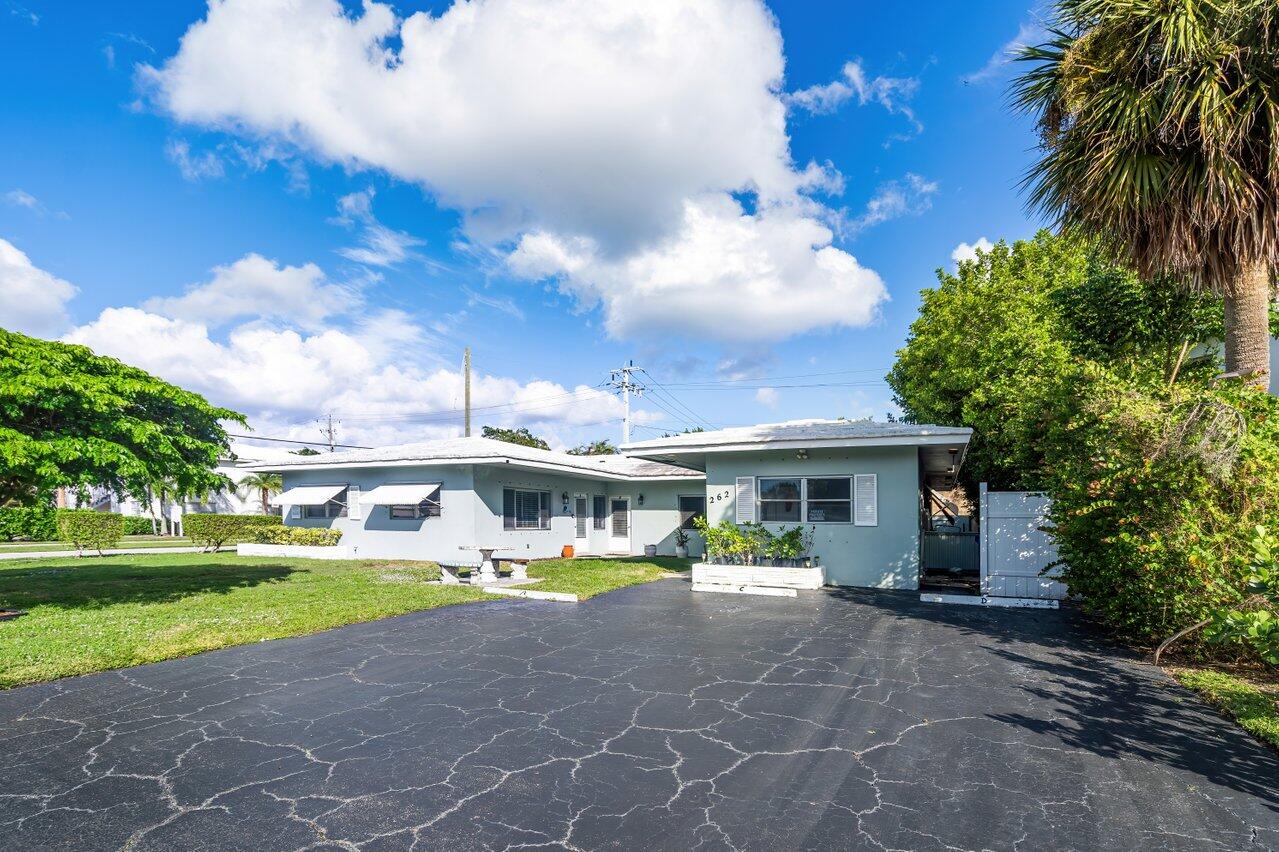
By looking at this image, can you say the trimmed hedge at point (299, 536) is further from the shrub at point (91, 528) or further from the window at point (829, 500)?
the window at point (829, 500)

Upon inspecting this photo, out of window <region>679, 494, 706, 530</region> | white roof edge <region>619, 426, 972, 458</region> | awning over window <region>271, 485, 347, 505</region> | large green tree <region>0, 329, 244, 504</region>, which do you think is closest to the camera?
large green tree <region>0, 329, 244, 504</region>

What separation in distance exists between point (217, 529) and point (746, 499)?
21436 mm

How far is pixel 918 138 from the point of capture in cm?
1452

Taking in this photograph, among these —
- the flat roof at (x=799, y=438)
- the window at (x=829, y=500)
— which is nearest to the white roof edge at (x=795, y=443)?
the flat roof at (x=799, y=438)

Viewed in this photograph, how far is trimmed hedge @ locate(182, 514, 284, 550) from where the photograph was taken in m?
23.5

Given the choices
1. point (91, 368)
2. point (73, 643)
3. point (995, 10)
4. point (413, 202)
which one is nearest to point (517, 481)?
point (413, 202)

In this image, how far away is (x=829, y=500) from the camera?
46.0 ft

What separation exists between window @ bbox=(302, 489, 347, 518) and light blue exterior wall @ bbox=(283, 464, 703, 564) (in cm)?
20

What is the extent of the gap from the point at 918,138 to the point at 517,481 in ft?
47.9

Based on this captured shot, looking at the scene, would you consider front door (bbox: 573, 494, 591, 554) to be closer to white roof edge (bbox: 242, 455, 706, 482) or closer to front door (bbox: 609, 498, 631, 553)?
front door (bbox: 609, 498, 631, 553)

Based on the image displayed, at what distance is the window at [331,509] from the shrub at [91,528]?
7975 mm

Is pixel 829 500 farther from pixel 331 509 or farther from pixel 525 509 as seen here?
pixel 331 509

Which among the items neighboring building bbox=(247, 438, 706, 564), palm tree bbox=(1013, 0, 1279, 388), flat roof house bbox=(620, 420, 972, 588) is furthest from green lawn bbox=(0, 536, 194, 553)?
palm tree bbox=(1013, 0, 1279, 388)

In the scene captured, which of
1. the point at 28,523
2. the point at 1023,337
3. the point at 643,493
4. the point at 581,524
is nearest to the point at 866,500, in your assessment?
the point at 1023,337
